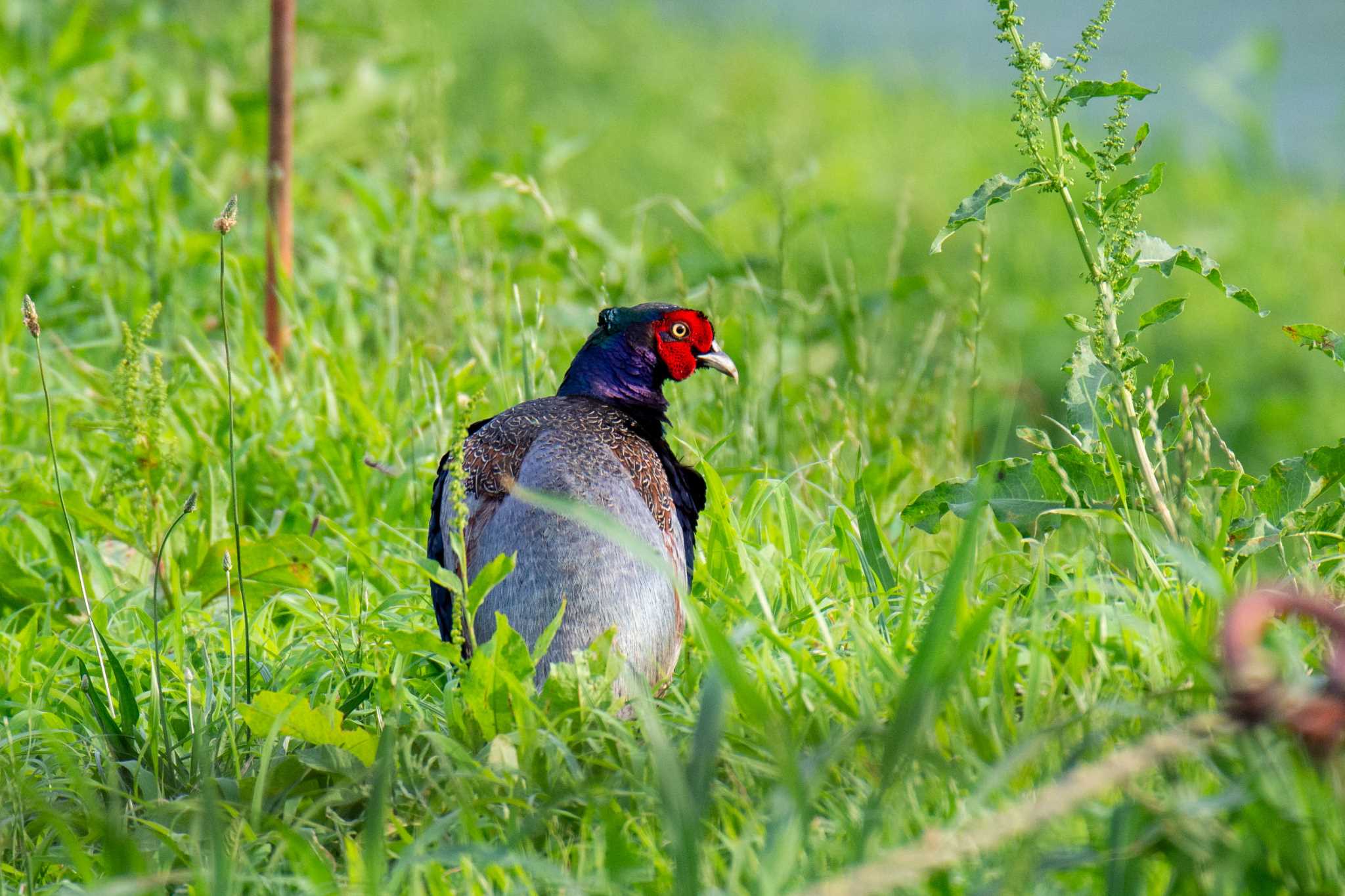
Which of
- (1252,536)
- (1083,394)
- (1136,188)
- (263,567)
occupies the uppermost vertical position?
(1136,188)

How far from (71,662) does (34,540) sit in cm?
61

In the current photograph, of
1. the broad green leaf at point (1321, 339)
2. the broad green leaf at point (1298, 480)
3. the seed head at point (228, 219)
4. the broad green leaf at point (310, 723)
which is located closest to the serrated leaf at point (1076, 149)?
the broad green leaf at point (1321, 339)

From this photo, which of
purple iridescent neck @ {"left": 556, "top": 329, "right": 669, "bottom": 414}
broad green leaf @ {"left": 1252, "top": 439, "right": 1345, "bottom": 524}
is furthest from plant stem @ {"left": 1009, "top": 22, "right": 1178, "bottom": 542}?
purple iridescent neck @ {"left": 556, "top": 329, "right": 669, "bottom": 414}

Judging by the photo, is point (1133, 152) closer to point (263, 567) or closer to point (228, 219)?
point (228, 219)

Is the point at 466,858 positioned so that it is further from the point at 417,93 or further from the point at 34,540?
the point at 417,93

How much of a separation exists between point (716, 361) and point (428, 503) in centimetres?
84

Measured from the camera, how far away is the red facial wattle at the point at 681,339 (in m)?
3.31

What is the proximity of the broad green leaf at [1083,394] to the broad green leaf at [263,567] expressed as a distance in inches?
65.1

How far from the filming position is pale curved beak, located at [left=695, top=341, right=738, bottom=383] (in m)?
3.37

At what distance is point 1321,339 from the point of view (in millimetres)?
2746

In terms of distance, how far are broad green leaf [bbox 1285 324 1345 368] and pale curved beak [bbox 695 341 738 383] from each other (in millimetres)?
1257

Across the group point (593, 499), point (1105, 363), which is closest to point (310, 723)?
point (593, 499)

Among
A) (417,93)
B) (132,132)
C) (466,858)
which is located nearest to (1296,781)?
(466,858)

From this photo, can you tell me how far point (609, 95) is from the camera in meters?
8.84
